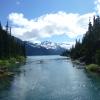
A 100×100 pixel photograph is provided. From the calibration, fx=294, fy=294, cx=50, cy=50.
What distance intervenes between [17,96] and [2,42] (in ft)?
274

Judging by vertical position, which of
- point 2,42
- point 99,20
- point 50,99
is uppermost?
point 99,20

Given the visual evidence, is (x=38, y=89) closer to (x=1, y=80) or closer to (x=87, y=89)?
(x=87, y=89)

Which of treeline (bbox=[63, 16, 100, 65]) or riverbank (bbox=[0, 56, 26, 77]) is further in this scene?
treeline (bbox=[63, 16, 100, 65])

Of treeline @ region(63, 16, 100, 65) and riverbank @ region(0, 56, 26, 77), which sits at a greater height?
treeline @ region(63, 16, 100, 65)

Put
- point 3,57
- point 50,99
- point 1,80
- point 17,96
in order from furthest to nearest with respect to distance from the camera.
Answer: point 3,57 → point 1,80 → point 17,96 → point 50,99

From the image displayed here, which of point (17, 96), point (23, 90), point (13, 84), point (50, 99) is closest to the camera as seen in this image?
point (50, 99)

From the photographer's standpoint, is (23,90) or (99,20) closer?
(23,90)

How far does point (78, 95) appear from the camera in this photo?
47562 mm

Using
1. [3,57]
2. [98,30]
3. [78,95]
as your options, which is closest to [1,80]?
[78,95]

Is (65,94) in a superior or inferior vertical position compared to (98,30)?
inferior

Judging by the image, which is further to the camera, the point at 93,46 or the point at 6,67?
the point at 93,46

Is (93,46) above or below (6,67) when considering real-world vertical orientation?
above

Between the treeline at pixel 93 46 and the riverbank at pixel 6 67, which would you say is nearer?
the riverbank at pixel 6 67

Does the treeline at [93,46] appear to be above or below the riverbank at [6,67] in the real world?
above
